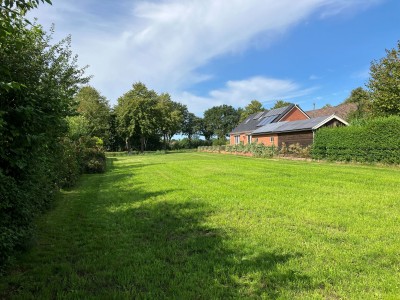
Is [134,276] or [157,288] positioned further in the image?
[134,276]

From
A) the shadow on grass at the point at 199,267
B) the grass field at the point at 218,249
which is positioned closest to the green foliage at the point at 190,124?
the grass field at the point at 218,249

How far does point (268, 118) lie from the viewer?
134ft

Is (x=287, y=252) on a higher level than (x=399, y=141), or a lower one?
lower

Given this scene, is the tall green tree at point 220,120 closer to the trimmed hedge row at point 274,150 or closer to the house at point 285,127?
the house at point 285,127

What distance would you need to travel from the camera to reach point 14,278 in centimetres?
378

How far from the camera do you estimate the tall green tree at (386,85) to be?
21984mm

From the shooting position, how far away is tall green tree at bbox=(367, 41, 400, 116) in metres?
22.0

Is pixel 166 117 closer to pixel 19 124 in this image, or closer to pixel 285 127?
pixel 285 127

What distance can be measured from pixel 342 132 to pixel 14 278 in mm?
20683

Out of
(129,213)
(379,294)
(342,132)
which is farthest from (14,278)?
(342,132)

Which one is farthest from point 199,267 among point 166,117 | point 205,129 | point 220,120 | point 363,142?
point 205,129

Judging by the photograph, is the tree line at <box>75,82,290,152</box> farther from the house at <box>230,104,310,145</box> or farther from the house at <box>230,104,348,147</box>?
the house at <box>230,104,348,147</box>

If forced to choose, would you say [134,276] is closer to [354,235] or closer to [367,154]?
[354,235]

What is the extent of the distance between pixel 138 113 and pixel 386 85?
A: 3303 cm
